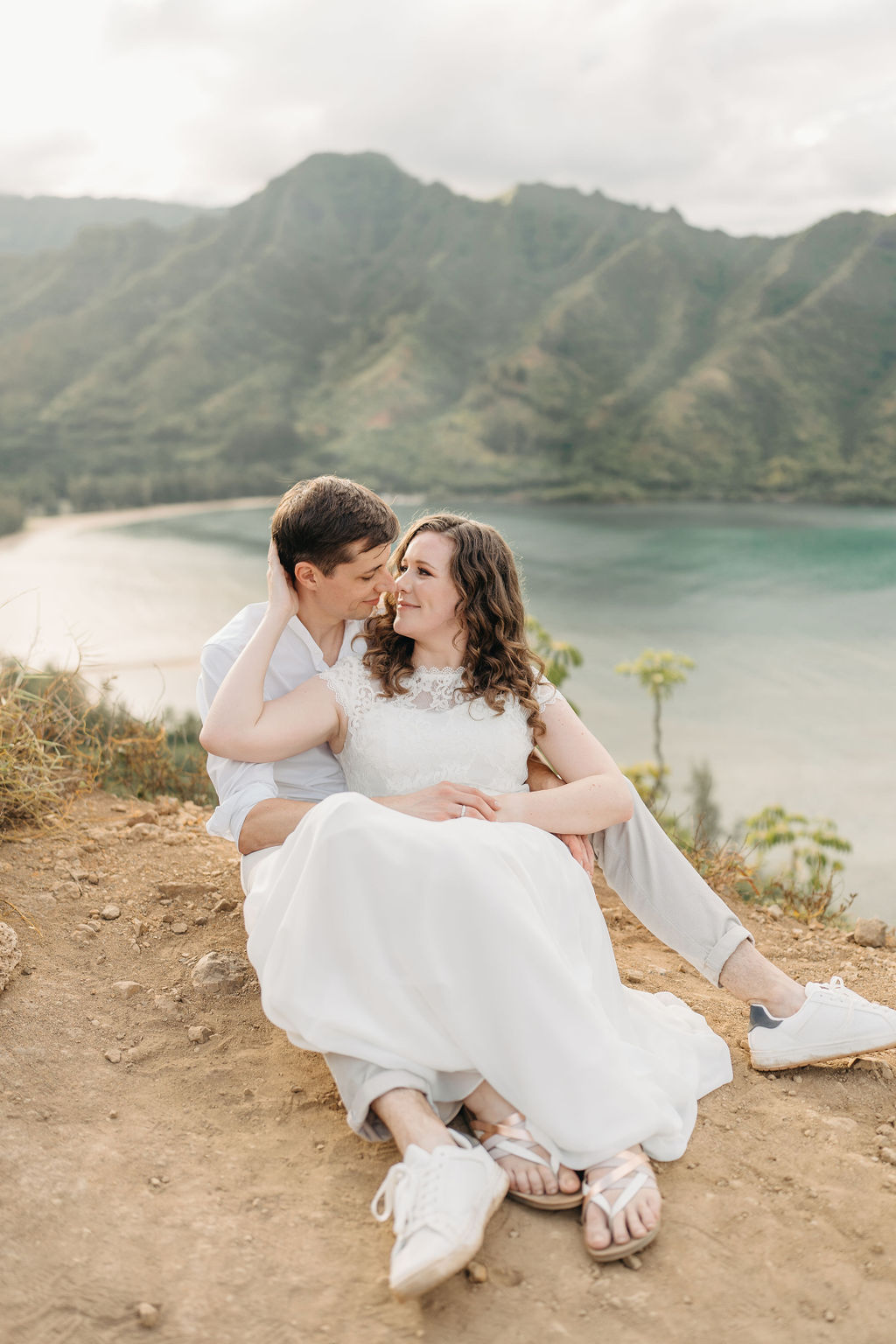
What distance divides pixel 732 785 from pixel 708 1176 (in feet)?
68.3

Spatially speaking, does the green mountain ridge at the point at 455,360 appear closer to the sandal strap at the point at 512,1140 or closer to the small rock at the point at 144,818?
the small rock at the point at 144,818

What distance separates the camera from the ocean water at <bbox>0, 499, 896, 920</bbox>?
71.1ft

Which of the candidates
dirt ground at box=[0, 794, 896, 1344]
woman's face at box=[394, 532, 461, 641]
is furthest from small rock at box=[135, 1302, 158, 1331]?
woman's face at box=[394, 532, 461, 641]

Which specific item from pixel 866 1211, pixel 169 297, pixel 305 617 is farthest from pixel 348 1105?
pixel 169 297

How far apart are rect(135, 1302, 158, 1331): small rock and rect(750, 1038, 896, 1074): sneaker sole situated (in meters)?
1.49

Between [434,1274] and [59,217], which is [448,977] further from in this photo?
[59,217]

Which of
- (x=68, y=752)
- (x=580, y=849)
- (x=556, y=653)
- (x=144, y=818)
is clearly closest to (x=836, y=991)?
(x=580, y=849)

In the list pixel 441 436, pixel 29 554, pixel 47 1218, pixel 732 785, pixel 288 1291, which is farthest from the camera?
pixel 441 436

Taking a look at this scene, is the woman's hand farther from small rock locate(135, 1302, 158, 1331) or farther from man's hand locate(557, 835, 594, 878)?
small rock locate(135, 1302, 158, 1331)

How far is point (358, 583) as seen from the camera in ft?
8.20

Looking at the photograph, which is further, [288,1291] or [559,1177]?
[559,1177]

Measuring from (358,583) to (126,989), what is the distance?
1290mm

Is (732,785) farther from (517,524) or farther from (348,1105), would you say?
(348,1105)

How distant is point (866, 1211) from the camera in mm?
1845
